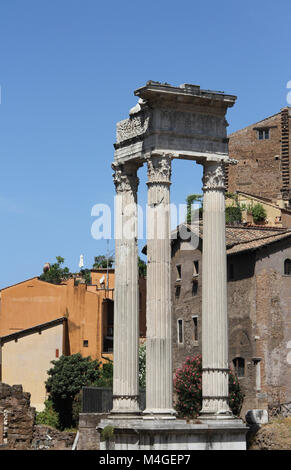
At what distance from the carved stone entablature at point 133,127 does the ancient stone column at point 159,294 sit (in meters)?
1.01

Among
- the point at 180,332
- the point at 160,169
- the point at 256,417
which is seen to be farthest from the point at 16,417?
the point at 160,169

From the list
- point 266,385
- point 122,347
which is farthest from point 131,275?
point 266,385

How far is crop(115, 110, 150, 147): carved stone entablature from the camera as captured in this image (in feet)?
87.4

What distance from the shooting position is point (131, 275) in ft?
88.5

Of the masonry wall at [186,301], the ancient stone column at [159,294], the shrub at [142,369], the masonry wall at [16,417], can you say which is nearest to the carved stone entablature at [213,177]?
the ancient stone column at [159,294]

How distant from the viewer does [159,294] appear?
25.5m

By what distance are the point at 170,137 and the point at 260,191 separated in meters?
60.6

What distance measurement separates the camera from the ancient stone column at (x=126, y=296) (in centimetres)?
2634

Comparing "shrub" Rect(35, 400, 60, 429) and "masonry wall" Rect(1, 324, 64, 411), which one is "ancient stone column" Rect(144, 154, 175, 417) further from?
"masonry wall" Rect(1, 324, 64, 411)

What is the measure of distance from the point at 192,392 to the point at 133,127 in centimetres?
1788

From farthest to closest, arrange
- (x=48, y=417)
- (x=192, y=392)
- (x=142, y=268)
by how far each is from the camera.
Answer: (x=142, y=268)
(x=48, y=417)
(x=192, y=392)

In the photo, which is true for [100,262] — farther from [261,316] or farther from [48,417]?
[261,316]
